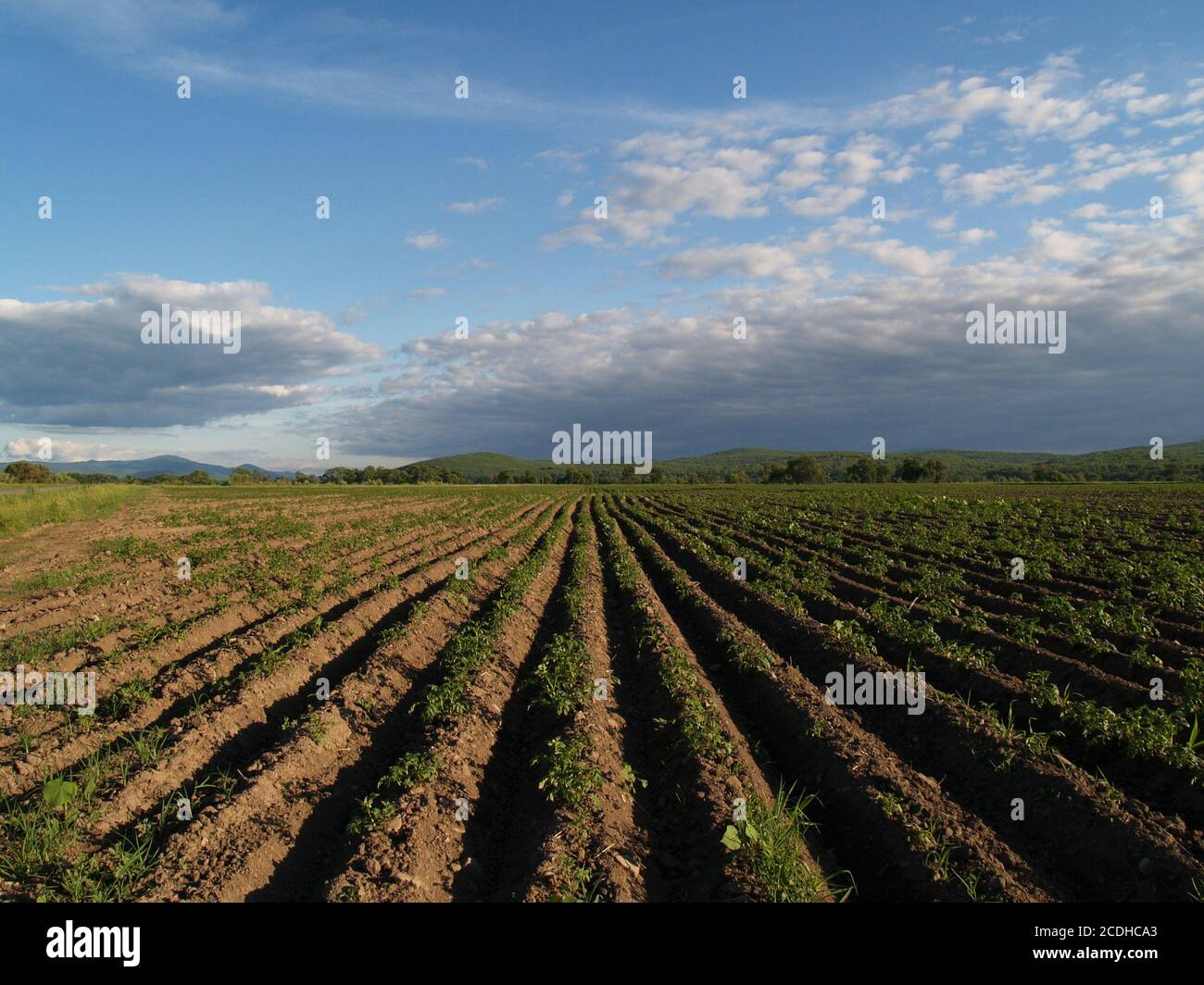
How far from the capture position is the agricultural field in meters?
4.66

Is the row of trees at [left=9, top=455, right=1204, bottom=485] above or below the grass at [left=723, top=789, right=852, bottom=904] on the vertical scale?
above

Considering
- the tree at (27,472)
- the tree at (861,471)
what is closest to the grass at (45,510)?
the tree at (27,472)

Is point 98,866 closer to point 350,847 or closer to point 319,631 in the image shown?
point 350,847

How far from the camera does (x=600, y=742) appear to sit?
21.6ft

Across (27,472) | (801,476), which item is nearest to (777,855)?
(27,472)

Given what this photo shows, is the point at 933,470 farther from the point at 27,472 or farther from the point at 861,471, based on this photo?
the point at 27,472

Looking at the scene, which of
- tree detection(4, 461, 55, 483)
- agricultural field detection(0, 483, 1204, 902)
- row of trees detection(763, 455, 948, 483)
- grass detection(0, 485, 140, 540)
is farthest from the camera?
row of trees detection(763, 455, 948, 483)

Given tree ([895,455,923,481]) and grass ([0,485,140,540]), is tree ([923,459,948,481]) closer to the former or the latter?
tree ([895,455,923,481])

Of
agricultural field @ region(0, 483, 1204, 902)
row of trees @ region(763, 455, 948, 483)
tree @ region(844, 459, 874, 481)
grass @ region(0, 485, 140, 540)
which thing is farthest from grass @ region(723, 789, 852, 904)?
tree @ region(844, 459, 874, 481)

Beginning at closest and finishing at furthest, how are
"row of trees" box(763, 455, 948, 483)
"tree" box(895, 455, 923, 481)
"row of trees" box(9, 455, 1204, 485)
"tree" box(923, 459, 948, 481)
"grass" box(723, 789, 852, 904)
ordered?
"grass" box(723, 789, 852, 904) < "row of trees" box(9, 455, 1204, 485) < "tree" box(923, 459, 948, 481) < "row of trees" box(763, 455, 948, 483) < "tree" box(895, 455, 923, 481)

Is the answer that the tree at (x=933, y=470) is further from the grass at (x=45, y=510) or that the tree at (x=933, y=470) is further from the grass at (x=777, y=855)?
the grass at (x=777, y=855)

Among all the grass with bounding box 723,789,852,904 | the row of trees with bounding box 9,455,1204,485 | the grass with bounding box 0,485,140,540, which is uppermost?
the row of trees with bounding box 9,455,1204,485
